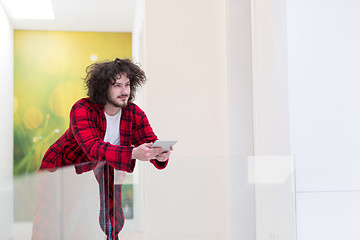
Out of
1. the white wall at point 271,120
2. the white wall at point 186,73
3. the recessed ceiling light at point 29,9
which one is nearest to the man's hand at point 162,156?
the white wall at point 271,120

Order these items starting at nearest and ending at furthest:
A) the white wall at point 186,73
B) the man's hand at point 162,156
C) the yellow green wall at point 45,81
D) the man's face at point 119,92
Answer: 1. the man's hand at point 162,156
2. the man's face at point 119,92
3. the white wall at point 186,73
4. the yellow green wall at point 45,81

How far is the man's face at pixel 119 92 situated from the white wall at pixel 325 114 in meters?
0.80

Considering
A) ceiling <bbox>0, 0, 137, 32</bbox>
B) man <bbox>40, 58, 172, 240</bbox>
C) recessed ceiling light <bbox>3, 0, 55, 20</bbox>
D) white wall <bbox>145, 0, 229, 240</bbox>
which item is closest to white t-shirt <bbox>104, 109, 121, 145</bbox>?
man <bbox>40, 58, 172, 240</bbox>

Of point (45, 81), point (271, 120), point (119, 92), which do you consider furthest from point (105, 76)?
point (45, 81)

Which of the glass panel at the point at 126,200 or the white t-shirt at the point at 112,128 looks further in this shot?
the white t-shirt at the point at 112,128

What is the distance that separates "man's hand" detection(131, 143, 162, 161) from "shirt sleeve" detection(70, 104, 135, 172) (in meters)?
0.03

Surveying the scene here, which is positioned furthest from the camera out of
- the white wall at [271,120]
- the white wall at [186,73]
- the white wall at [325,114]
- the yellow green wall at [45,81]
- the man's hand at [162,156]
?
the yellow green wall at [45,81]

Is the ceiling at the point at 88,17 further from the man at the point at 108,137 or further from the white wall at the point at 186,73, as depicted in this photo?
the man at the point at 108,137

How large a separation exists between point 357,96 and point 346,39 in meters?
0.28

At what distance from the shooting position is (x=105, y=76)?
5.80 feet

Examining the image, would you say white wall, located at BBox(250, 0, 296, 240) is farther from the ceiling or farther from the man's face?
the ceiling

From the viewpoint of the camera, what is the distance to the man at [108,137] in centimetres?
158

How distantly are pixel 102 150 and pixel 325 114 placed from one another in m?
1.09

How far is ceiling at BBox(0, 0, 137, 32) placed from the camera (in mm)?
4707
